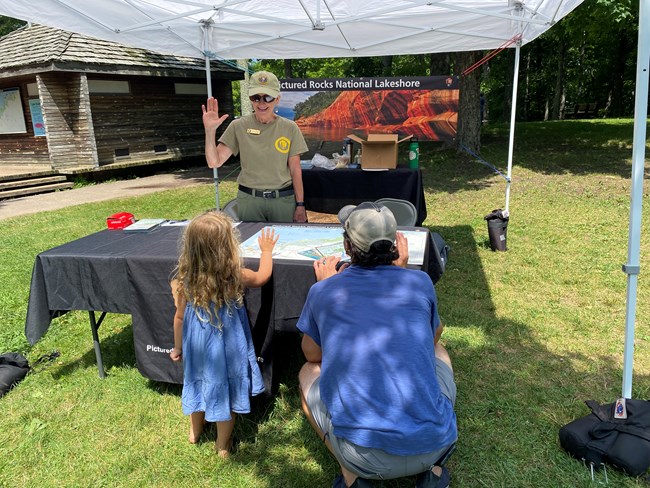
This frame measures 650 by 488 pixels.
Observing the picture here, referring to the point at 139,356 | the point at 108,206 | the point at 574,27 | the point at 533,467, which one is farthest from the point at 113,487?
the point at 574,27

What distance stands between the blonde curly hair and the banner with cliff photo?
507 cm

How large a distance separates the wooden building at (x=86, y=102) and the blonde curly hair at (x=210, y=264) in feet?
38.2

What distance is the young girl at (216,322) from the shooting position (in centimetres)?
227

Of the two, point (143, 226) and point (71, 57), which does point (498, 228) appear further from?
point (71, 57)

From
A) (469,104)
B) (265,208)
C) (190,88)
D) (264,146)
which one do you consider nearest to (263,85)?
(264,146)

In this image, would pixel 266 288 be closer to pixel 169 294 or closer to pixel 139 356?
pixel 169 294

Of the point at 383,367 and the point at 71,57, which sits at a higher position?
the point at 71,57

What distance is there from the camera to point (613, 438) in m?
2.38

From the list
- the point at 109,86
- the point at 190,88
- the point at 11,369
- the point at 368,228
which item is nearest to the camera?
the point at 368,228

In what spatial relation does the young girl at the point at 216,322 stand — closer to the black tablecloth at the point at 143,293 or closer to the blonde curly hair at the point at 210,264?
the blonde curly hair at the point at 210,264

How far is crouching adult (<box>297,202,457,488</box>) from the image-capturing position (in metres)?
1.77

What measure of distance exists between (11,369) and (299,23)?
154 inches

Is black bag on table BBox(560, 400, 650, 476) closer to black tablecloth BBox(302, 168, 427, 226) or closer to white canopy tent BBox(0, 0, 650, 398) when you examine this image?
white canopy tent BBox(0, 0, 650, 398)

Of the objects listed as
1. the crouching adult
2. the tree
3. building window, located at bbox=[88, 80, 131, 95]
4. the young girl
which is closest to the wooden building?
building window, located at bbox=[88, 80, 131, 95]
